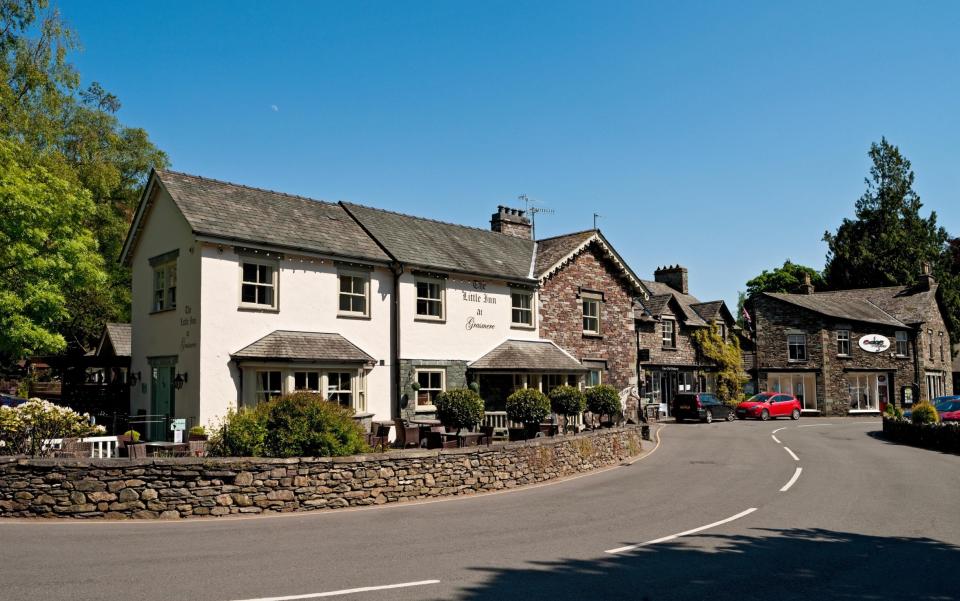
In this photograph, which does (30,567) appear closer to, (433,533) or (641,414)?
(433,533)

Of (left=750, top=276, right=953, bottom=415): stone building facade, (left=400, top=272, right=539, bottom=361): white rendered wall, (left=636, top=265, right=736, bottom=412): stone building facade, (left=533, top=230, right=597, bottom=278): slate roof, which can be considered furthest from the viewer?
(left=750, top=276, right=953, bottom=415): stone building facade

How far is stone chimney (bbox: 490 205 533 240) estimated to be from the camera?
3528 cm

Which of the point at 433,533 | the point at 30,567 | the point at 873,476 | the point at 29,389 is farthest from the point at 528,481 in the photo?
the point at 29,389

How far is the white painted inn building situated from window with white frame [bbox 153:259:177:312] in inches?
2.1

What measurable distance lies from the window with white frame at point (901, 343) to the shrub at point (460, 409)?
128ft

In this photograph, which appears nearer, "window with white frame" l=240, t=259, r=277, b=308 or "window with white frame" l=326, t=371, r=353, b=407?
"window with white frame" l=240, t=259, r=277, b=308

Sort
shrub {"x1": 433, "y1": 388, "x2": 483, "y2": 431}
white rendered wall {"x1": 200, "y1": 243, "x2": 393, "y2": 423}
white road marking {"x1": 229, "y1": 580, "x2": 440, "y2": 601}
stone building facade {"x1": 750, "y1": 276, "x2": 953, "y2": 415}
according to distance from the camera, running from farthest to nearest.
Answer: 1. stone building facade {"x1": 750, "y1": 276, "x2": 953, "y2": 415}
2. shrub {"x1": 433, "y1": 388, "x2": 483, "y2": 431}
3. white rendered wall {"x1": 200, "y1": 243, "x2": 393, "y2": 423}
4. white road marking {"x1": 229, "y1": 580, "x2": 440, "y2": 601}

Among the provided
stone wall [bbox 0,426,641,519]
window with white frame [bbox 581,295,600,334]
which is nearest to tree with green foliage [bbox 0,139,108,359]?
stone wall [bbox 0,426,641,519]

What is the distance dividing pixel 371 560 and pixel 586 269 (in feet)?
80.1

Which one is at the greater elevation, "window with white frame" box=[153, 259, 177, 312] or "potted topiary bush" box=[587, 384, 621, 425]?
"window with white frame" box=[153, 259, 177, 312]

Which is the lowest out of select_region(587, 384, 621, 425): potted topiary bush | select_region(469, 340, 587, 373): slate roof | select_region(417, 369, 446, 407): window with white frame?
select_region(587, 384, 621, 425): potted topiary bush

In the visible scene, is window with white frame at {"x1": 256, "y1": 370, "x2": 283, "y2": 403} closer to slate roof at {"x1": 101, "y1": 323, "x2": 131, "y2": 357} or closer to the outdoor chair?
the outdoor chair

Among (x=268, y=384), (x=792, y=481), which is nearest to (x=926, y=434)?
(x=792, y=481)

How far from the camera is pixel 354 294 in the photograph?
81.8 ft
